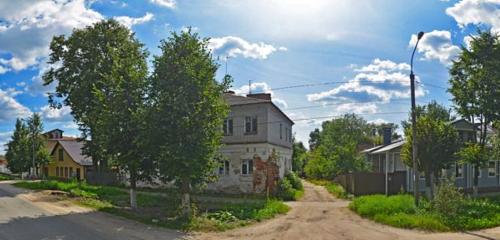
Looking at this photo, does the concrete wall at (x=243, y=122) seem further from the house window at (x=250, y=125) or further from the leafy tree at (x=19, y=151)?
the leafy tree at (x=19, y=151)

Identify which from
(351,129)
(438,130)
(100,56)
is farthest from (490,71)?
(351,129)

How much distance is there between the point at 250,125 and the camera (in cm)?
3469

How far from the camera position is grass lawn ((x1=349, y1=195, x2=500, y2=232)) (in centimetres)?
1828

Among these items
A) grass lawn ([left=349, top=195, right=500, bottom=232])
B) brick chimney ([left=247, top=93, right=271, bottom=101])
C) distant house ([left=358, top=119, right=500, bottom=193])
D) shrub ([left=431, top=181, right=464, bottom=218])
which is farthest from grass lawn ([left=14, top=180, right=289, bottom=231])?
brick chimney ([left=247, top=93, right=271, bottom=101])

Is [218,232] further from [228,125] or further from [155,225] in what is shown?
[228,125]

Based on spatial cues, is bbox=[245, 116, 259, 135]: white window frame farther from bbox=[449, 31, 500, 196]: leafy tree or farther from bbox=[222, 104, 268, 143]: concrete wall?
bbox=[449, 31, 500, 196]: leafy tree

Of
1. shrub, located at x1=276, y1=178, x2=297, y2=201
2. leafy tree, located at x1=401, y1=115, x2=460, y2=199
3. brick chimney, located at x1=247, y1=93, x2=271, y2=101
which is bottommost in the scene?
shrub, located at x1=276, y1=178, x2=297, y2=201

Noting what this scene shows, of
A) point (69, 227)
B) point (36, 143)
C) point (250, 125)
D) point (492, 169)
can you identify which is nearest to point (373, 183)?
point (250, 125)

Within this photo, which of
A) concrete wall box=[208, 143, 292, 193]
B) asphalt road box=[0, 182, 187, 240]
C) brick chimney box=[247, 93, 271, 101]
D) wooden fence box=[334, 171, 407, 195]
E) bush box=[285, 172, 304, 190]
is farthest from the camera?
brick chimney box=[247, 93, 271, 101]

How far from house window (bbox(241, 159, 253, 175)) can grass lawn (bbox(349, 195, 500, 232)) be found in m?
11.8

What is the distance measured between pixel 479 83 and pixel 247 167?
16507 millimetres

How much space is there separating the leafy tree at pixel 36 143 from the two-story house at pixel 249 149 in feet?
95.4

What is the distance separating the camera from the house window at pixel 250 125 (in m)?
34.5

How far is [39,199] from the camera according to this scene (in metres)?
27.5
